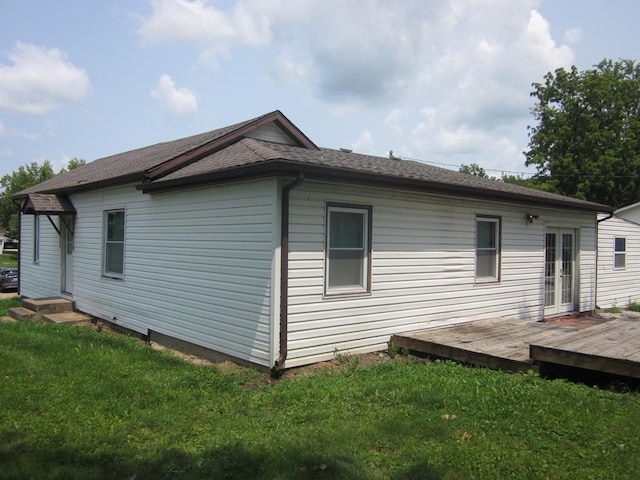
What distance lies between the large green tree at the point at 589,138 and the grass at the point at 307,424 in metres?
29.2

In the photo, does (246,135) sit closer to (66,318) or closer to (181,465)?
(66,318)

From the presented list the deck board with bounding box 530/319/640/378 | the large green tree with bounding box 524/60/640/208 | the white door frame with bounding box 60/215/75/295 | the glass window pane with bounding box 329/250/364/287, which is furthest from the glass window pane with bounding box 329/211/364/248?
the large green tree with bounding box 524/60/640/208

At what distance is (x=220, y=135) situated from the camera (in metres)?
9.73

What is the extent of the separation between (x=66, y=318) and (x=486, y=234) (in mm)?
8919

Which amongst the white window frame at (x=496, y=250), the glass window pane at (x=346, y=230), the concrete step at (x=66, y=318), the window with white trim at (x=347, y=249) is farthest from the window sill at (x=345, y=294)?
the concrete step at (x=66, y=318)

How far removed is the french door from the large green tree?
2100 cm

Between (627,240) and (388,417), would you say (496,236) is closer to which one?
(388,417)

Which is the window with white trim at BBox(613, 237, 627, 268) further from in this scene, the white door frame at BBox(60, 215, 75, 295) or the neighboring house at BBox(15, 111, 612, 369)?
the white door frame at BBox(60, 215, 75, 295)

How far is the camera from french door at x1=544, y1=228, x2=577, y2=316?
11.6 m

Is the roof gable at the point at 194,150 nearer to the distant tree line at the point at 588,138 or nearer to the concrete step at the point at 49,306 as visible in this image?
the concrete step at the point at 49,306

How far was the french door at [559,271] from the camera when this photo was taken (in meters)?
11.6

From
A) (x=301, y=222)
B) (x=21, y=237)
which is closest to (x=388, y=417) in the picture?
(x=301, y=222)

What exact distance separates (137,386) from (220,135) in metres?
5.42

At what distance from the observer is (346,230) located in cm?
739
